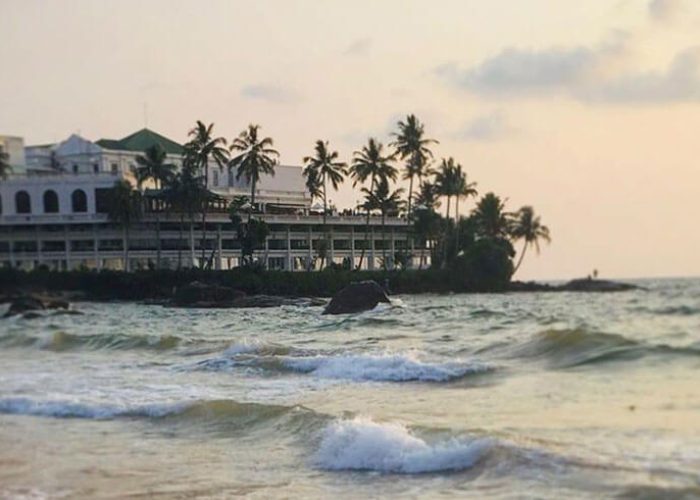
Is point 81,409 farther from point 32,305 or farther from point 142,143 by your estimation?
point 142,143

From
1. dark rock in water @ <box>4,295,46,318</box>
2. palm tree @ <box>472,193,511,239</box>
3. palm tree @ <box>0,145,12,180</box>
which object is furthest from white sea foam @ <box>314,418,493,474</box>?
palm tree @ <box>472,193,511,239</box>

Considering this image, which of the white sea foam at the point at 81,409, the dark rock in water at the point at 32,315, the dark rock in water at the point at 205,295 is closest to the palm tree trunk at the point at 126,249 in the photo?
the dark rock in water at the point at 205,295

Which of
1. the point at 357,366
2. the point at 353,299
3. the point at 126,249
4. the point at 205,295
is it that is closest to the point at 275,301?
the point at 353,299

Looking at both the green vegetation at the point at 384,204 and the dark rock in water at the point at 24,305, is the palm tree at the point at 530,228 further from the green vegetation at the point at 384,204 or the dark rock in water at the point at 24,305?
the dark rock in water at the point at 24,305

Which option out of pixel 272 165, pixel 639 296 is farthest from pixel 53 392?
pixel 272 165

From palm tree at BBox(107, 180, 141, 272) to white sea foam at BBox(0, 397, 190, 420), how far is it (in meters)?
7.15

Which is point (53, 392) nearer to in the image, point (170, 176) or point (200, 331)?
point (200, 331)

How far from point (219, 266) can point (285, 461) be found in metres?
12.3

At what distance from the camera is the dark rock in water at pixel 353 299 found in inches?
696

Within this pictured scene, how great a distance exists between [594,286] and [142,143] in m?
38.9

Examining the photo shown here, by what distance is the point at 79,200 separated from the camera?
20.8m

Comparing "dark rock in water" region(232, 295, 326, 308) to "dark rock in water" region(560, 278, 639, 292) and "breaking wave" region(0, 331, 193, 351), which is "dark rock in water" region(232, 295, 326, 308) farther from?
Answer: "dark rock in water" region(560, 278, 639, 292)

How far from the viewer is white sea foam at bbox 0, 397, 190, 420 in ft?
35.1

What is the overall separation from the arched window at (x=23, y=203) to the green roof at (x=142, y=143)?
3144 centimetres
